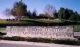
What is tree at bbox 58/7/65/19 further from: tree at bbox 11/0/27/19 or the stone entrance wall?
the stone entrance wall

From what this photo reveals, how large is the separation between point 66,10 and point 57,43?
28.3 meters

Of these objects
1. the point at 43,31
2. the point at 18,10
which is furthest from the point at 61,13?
the point at 43,31

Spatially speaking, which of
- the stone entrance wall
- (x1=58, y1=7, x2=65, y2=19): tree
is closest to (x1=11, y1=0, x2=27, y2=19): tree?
(x1=58, y1=7, x2=65, y2=19): tree

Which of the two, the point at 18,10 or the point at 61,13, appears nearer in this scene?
the point at 61,13

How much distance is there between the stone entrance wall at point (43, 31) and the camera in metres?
22.7

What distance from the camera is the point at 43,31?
78.4ft

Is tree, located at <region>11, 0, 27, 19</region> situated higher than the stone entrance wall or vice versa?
tree, located at <region>11, 0, 27, 19</region>

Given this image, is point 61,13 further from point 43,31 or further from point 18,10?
point 43,31

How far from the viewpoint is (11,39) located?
923 inches

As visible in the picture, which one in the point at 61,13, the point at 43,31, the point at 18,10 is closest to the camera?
the point at 43,31

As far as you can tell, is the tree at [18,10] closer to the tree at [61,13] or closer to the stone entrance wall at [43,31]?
the tree at [61,13]

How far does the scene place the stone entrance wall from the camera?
894 inches

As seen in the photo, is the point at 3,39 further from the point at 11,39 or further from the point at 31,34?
the point at 31,34

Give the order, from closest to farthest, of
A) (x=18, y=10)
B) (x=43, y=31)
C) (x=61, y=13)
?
1. (x=43, y=31)
2. (x=61, y=13)
3. (x=18, y=10)
